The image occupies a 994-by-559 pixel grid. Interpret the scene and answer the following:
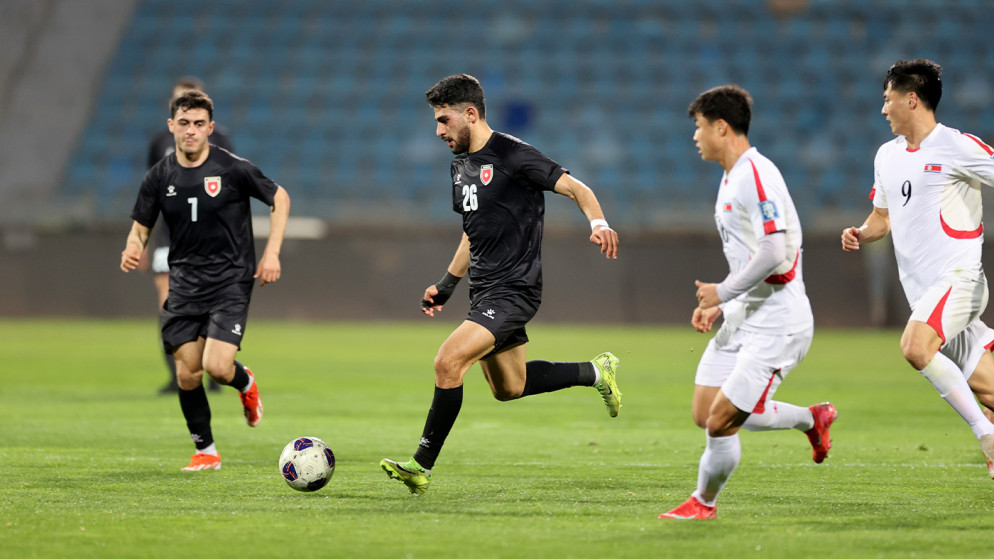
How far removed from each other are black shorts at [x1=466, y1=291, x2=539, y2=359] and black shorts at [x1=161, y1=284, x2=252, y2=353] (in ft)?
5.00

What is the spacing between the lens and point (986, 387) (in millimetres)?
5898

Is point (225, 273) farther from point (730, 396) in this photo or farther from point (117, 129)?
point (117, 129)

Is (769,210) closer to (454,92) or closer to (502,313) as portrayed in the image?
(502,313)

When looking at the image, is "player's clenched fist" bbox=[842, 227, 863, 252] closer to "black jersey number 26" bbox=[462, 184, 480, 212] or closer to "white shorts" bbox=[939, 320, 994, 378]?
"white shorts" bbox=[939, 320, 994, 378]

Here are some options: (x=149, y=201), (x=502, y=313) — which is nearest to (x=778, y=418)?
(x=502, y=313)

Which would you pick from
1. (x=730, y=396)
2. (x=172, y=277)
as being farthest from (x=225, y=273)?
(x=730, y=396)

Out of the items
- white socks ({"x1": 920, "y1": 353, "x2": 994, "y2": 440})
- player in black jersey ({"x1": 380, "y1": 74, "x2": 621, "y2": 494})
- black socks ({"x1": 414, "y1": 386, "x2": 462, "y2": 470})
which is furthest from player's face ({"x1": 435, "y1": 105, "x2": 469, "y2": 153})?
white socks ({"x1": 920, "y1": 353, "x2": 994, "y2": 440})

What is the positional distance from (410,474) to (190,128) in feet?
8.05

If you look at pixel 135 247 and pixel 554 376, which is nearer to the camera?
pixel 554 376

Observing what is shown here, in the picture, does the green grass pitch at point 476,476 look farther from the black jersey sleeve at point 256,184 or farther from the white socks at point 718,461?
the black jersey sleeve at point 256,184

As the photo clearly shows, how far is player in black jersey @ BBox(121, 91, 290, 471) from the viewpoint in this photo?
6.68 metres

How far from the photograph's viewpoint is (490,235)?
603 cm

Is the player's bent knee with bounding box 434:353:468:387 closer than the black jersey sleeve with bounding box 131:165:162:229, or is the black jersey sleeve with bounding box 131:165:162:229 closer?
the player's bent knee with bounding box 434:353:468:387

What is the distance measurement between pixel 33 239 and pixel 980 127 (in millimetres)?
16196
